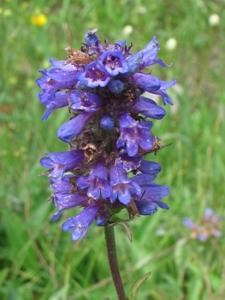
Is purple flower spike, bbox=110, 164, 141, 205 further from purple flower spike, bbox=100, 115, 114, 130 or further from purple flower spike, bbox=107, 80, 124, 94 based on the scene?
purple flower spike, bbox=107, 80, 124, 94

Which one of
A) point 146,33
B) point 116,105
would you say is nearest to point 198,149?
point 146,33

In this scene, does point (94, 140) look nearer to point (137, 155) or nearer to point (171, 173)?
point (137, 155)

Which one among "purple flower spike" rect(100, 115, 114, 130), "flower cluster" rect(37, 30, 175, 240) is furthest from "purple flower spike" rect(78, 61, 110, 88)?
"purple flower spike" rect(100, 115, 114, 130)

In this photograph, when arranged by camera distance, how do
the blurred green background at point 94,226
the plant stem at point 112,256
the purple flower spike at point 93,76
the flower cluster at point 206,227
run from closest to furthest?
the purple flower spike at point 93,76 < the plant stem at point 112,256 < the blurred green background at point 94,226 < the flower cluster at point 206,227

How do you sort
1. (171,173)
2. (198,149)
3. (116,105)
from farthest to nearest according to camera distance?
1. (198,149)
2. (171,173)
3. (116,105)

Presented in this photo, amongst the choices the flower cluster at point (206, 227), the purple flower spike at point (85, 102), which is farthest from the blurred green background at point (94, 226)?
the purple flower spike at point (85, 102)

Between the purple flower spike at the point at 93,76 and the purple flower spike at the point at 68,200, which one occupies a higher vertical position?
the purple flower spike at the point at 93,76

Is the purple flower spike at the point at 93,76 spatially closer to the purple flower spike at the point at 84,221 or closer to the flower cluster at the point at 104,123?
the flower cluster at the point at 104,123
